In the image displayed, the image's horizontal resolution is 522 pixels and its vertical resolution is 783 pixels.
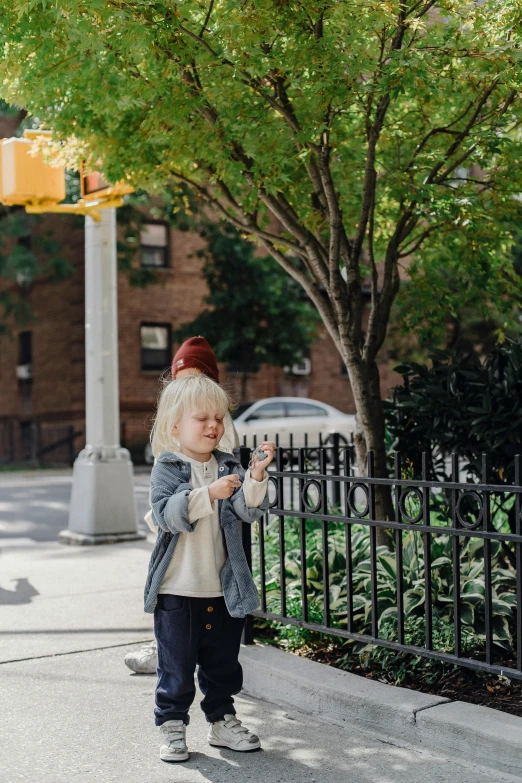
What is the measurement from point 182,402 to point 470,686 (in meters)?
1.91

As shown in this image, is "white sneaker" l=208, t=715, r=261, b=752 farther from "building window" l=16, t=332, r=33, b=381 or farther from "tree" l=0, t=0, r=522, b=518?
"building window" l=16, t=332, r=33, b=381

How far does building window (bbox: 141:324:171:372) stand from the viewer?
88.7 ft

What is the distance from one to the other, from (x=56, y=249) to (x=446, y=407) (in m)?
21.0

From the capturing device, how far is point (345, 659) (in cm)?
480

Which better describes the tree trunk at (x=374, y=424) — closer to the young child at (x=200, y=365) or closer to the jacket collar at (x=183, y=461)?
the young child at (x=200, y=365)

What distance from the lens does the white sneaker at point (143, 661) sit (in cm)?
507

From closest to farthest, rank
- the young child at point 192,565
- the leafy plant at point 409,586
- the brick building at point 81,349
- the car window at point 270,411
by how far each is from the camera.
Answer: the young child at point 192,565, the leafy plant at point 409,586, the car window at point 270,411, the brick building at point 81,349

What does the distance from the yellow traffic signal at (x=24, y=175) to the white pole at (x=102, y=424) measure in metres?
1.21

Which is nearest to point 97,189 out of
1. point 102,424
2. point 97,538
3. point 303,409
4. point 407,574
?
point 102,424

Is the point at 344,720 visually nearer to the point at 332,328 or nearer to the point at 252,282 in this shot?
the point at 332,328

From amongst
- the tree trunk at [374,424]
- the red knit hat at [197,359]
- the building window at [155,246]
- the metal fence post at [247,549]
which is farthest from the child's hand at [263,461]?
the building window at [155,246]

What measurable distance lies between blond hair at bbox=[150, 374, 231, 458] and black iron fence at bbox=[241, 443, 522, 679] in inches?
36.0

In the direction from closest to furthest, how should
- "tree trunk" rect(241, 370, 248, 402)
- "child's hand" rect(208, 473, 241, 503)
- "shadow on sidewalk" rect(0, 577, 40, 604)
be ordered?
"child's hand" rect(208, 473, 241, 503) → "shadow on sidewalk" rect(0, 577, 40, 604) → "tree trunk" rect(241, 370, 248, 402)

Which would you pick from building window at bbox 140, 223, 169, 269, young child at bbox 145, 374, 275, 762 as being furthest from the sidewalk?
building window at bbox 140, 223, 169, 269
